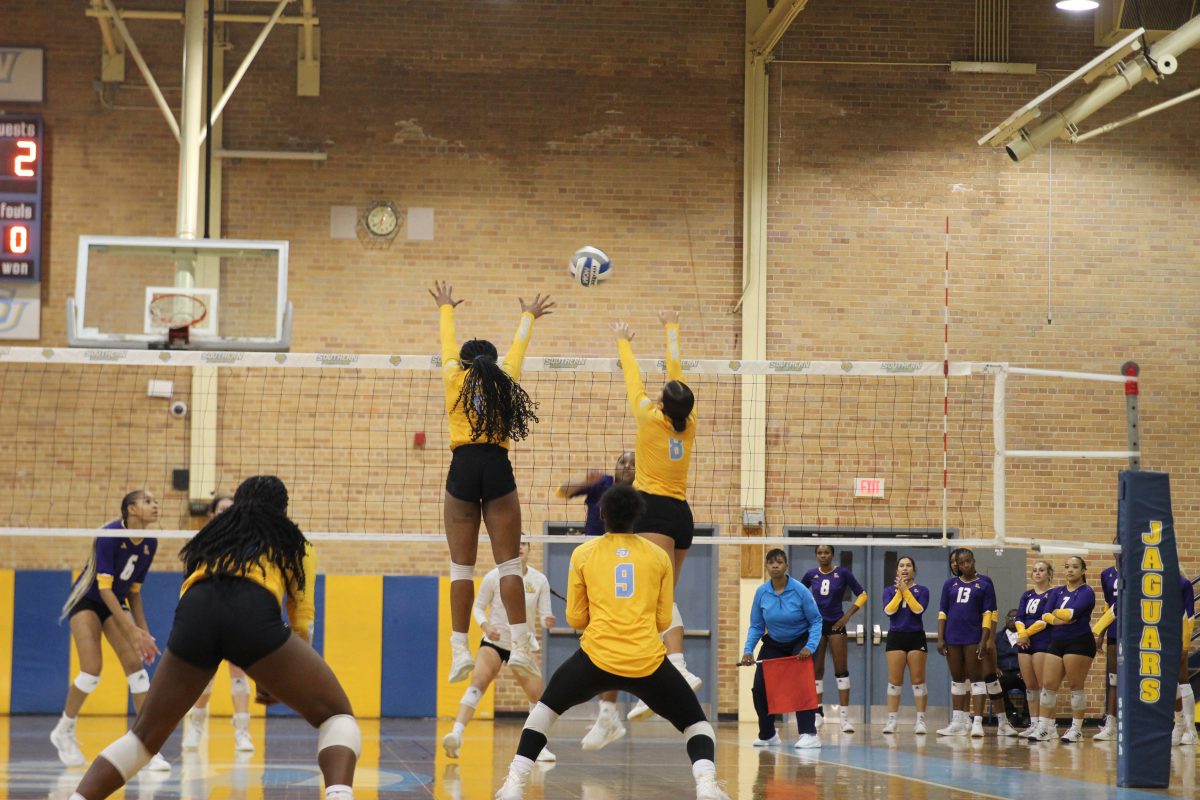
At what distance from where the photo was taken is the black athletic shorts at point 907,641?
14594mm

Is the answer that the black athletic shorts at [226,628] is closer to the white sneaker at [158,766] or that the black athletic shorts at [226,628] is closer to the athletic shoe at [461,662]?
the athletic shoe at [461,662]

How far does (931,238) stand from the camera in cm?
1627

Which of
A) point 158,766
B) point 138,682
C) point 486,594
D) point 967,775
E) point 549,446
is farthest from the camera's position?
point 549,446

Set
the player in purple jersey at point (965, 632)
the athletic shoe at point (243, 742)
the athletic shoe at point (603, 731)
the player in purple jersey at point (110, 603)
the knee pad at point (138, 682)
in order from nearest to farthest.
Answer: the athletic shoe at point (603, 731) < the player in purple jersey at point (110, 603) < the knee pad at point (138, 682) < the athletic shoe at point (243, 742) < the player in purple jersey at point (965, 632)

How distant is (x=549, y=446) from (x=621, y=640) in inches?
332

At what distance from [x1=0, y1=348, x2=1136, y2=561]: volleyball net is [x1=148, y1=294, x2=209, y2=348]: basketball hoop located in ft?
11.8

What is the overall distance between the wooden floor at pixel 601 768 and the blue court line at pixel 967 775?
12mm

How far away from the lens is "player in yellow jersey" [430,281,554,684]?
7.54 m

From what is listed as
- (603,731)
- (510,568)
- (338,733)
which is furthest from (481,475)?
(338,733)

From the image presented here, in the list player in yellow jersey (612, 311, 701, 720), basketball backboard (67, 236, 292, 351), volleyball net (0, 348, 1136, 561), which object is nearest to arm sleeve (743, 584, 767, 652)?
volleyball net (0, 348, 1136, 561)

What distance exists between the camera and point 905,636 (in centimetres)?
1459

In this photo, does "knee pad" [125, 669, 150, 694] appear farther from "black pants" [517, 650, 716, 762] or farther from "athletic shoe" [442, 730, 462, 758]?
"black pants" [517, 650, 716, 762]

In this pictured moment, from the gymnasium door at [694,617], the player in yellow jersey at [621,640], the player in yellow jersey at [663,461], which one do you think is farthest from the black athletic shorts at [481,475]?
the gymnasium door at [694,617]

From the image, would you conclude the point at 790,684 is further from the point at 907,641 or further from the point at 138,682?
the point at 138,682
